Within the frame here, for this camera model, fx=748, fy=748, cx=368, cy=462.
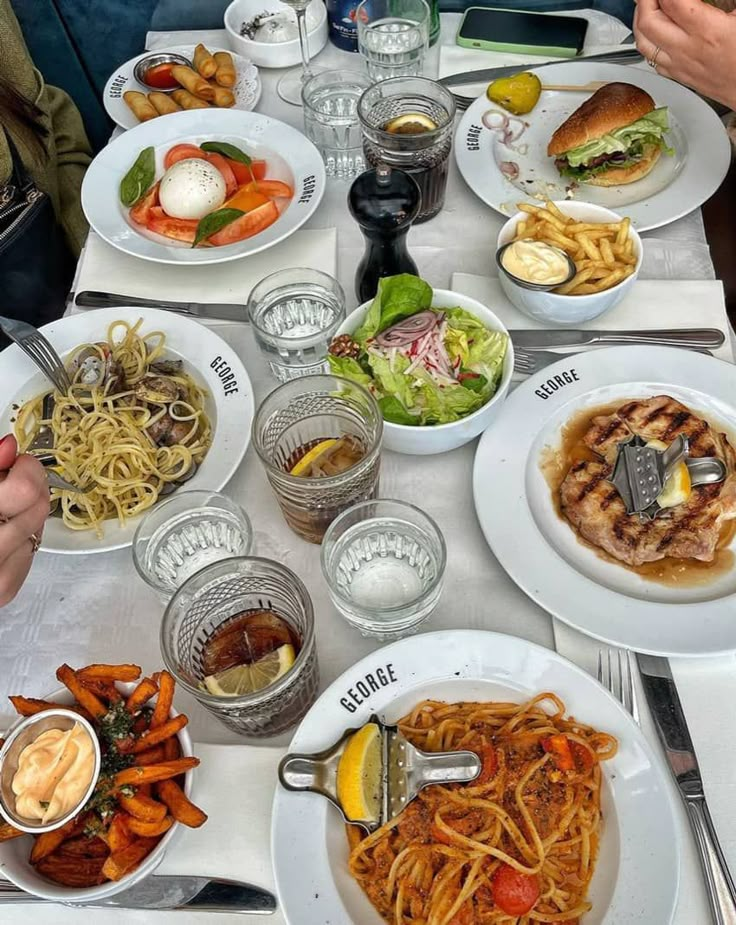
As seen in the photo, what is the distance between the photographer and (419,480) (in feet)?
5.26

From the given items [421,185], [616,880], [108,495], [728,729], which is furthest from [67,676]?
[421,185]

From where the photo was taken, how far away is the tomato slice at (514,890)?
112cm

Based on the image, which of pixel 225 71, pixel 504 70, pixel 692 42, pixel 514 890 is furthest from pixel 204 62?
pixel 514 890

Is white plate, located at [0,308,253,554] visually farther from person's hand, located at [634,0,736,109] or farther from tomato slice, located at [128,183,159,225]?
person's hand, located at [634,0,736,109]

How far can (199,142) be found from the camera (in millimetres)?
2295

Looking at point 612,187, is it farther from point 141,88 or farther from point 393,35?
point 141,88

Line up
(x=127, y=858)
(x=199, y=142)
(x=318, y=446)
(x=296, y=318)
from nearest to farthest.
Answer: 1. (x=127, y=858)
2. (x=318, y=446)
3. (x=296, y=318)
4. (x=199, y=142)

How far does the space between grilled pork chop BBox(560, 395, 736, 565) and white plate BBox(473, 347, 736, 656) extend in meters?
0.04

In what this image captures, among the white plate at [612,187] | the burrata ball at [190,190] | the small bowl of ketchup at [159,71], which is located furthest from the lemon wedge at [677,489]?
the small bowl of ketchup at [159,71]

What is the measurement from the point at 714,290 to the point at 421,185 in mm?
787

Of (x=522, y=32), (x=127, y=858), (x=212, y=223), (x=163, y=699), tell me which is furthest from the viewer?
(x=522, y=32)

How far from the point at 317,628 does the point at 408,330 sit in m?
0.65

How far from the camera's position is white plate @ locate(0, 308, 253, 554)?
1.51 m

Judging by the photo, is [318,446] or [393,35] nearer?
[318,446]
